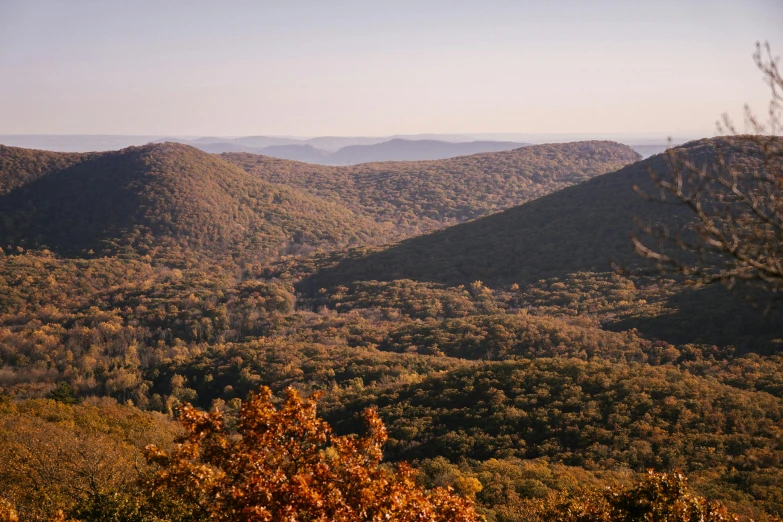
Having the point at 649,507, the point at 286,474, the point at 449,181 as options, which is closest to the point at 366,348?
the point at 649,507

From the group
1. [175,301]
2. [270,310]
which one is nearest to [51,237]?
[175,301]

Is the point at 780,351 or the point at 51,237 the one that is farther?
the point at 51,237

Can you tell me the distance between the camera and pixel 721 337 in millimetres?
42938

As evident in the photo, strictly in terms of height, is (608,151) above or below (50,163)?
above

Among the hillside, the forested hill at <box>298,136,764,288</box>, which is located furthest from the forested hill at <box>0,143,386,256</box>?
the forested hill at <box>298,136,764,288</box>

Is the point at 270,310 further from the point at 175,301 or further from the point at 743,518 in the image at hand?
the point at 743,518

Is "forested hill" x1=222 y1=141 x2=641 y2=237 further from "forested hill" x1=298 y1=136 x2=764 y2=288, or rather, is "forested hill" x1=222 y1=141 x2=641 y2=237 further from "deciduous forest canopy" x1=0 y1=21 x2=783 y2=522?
"forested hill" x1=298 y1=136 x2=764 y2=288

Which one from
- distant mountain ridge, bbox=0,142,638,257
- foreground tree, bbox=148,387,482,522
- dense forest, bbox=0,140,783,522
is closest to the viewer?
foreground tree, bbox=148,387,482,522

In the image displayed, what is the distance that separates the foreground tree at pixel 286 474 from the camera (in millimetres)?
7590

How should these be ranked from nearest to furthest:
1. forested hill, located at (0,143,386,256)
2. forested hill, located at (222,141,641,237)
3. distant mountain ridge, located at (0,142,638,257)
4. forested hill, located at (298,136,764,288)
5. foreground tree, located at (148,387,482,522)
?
foreground tree, located at (148,387,482,522) < forested hill, located at (298,136,764,288) < forested hill, located at (0,143,386,256) < distant mountain ridge, located at (0,142,638,257) < forested hill, located at (222,141,641,237)

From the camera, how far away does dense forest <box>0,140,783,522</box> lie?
17.1 m

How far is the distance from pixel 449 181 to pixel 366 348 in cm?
12783

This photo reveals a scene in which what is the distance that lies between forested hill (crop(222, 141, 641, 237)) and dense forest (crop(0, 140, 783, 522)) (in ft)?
39.3

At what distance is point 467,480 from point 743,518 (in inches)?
380
